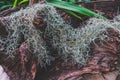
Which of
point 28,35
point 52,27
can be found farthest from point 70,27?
point 28,35

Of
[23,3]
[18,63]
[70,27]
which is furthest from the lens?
[23,3]

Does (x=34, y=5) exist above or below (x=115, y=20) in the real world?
above

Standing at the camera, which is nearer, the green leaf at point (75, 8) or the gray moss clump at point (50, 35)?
the gray moss clump at point (50, 35)

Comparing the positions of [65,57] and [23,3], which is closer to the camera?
[65,57]

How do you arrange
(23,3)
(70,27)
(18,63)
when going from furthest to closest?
(23,3), (70,27), (18,63)

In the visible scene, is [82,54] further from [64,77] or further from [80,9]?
[80,9]

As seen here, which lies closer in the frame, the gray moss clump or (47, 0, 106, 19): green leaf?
the gray moss clump

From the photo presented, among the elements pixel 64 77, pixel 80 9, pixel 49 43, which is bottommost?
pixel 64 77

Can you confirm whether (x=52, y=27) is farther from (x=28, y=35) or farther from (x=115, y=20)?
(x=115, y=20)
